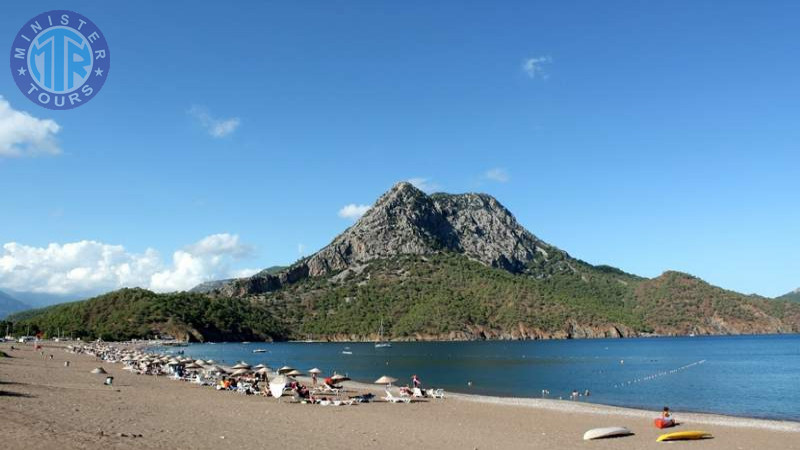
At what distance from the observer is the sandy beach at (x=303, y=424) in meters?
21.7

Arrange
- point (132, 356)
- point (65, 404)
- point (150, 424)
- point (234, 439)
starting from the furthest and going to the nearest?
point (132, 356)
point (65, 404)
point (150, 424)
point (234, 439)

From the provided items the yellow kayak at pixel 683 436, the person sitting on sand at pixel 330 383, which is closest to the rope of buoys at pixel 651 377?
the person sitting on sand at pixel 330 383

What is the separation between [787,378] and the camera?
2714 inches

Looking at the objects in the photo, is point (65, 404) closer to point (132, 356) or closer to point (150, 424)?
point (150, 424)

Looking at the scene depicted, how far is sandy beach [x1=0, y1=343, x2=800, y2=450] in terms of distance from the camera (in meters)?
21.7

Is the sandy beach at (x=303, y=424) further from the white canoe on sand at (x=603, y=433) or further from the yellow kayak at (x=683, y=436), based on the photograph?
the yellow kayak at (x=683, y=436)

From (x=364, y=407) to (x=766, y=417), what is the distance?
29978 mm

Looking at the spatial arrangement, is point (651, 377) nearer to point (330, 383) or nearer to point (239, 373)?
point (330, 383)

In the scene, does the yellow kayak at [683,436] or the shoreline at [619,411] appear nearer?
the yellow kayak at [683,436]

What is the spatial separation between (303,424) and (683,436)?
2002 cm

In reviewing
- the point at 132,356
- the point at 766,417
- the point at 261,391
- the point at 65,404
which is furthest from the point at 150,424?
the point at 132,356

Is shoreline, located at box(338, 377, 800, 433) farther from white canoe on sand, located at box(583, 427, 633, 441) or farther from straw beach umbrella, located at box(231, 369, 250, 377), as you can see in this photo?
straw beach umbrella, located at box(231, 369, 250, 377)

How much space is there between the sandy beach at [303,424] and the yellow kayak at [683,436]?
1.99 ft

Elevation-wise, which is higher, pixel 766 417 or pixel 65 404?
pixel 65 404
